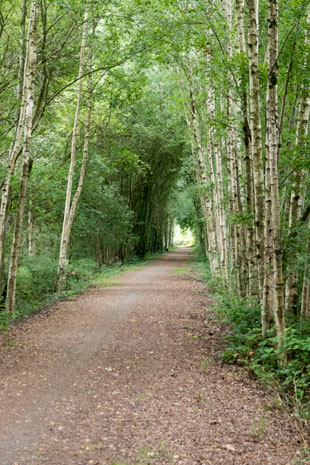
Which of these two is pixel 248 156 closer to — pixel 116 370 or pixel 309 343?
pixel 309 343

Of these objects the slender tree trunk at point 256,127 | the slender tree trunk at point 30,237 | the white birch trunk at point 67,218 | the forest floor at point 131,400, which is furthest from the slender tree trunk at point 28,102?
the slender tree trunk at point 30,237

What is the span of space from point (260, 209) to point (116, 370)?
3495 millimetres

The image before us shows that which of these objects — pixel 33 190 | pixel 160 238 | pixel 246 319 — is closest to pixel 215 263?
pixel 33 190

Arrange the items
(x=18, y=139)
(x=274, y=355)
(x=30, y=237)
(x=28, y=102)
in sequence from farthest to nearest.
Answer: (x=30, y=237), (x=28, y=102), (x=18, y=139), (x=274, y=355)

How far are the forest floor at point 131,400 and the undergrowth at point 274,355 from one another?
0.23m

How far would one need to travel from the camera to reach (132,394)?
20.2 feet

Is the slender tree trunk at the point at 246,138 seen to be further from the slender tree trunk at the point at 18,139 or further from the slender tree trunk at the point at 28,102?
the slender tree trunk at the point at 18,139

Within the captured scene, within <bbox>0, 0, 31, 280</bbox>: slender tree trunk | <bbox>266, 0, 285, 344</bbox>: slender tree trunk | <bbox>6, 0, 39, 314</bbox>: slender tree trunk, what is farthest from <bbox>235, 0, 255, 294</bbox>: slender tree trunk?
<bbox>0, 0, 31, 280</bbox>: slender tree trunk

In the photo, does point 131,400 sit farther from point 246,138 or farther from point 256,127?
point 246,138

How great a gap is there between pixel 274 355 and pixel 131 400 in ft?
7.61

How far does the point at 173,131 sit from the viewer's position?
2777 cm

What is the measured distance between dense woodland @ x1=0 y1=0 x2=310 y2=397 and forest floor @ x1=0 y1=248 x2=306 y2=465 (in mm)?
900

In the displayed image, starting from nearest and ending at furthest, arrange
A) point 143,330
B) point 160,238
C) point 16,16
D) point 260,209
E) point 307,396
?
point 307,396 < point 260,209 < point 143,330 < point 16,16 < point 160,238

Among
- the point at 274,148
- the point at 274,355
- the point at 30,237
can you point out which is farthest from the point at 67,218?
the point at 274,148
